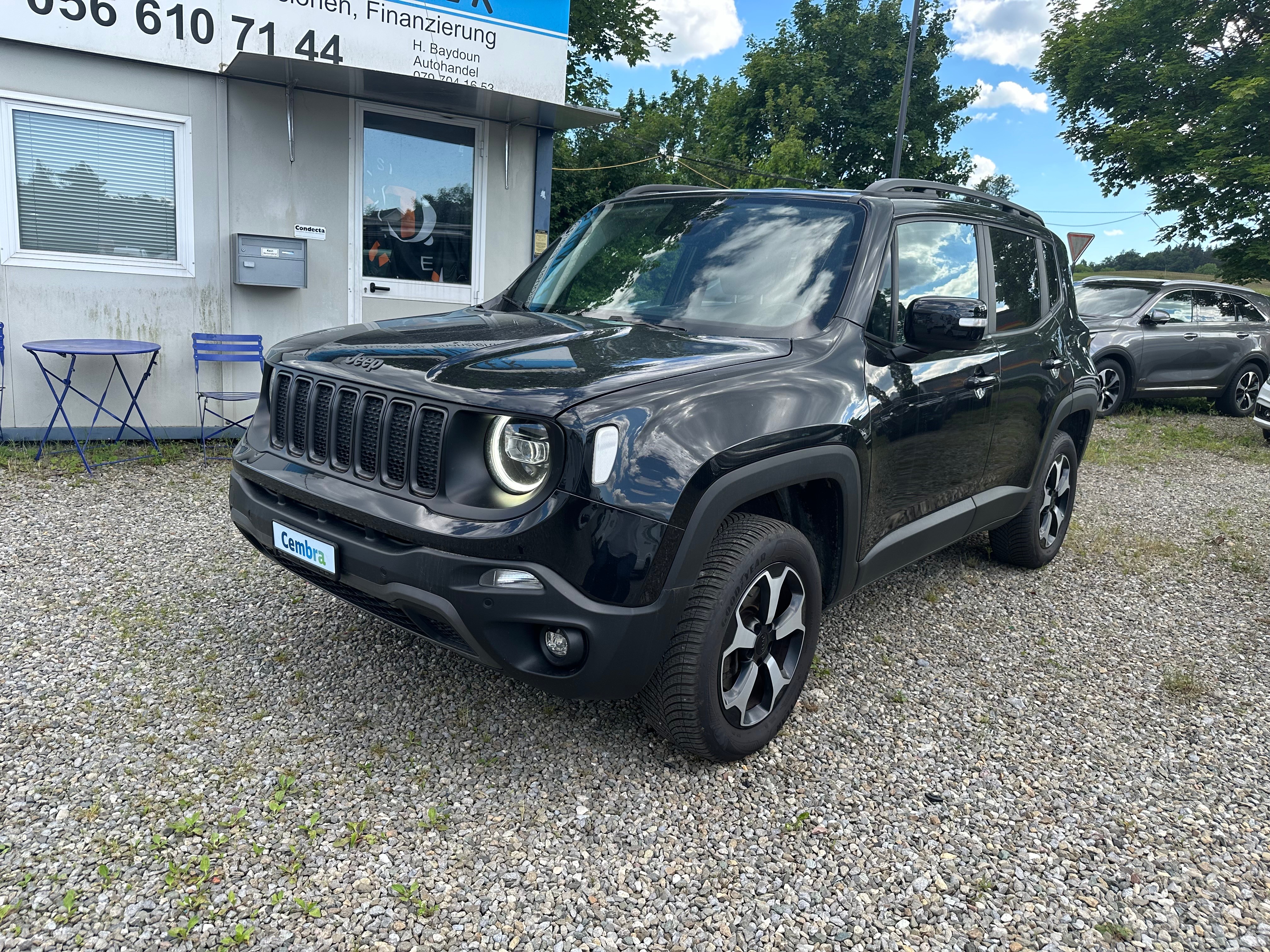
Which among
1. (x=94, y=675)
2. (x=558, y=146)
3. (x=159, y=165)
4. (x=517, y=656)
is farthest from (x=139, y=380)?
(x=558, y=146)

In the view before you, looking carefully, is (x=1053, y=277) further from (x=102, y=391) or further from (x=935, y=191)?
(x=102, y=391)

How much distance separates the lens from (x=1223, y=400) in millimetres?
13102

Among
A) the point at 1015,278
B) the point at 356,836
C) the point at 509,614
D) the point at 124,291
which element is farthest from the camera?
the point at 124,291

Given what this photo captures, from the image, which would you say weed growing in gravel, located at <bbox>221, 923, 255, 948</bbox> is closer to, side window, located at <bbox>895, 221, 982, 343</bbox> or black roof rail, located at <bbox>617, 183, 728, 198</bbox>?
side window, located at <bbox>895, 221, 982, 343</bbox>

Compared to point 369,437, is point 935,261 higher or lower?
higher

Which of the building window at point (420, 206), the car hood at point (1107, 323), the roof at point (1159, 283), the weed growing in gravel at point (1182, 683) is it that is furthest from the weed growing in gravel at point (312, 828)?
the roof at point (1159, 283)

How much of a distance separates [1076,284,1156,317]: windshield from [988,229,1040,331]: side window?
8046 mm

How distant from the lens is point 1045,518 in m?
5.33

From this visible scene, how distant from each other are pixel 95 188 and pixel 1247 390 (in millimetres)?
14343

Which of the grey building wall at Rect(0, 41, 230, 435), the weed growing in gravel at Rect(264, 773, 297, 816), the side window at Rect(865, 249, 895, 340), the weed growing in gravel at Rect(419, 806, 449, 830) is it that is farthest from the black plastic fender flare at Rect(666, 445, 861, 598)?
the grey building wall at Rect(0, 41, 230, 435)

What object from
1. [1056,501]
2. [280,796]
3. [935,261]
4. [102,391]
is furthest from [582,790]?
[102,391]

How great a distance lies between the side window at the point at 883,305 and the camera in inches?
134

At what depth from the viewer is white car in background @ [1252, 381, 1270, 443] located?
1042 centimetres

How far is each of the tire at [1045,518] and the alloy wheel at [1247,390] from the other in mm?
9581
